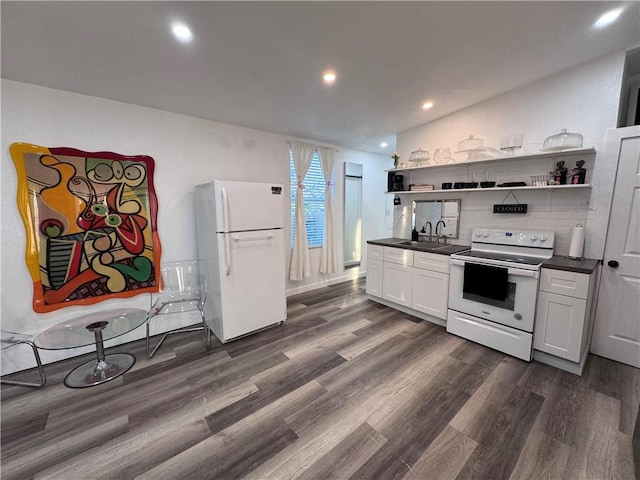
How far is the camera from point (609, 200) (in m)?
2.23

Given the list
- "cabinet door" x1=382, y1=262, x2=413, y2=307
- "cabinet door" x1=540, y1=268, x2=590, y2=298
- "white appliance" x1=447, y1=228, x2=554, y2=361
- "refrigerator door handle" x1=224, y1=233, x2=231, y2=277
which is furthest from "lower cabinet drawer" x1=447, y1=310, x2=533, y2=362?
"refrigerator door handle" x1=224, y1=233, x2=231, y2=277

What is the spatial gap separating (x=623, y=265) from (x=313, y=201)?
140 inches

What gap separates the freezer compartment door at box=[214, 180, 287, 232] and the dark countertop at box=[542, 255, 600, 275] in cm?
265

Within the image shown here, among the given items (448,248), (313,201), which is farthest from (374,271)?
(313,201)

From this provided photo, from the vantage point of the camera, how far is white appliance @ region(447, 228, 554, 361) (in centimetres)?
227

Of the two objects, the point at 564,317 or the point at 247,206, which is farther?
the point at 247,206

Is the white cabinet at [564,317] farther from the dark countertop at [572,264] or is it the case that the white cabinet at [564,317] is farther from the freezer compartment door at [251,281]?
the freezer compartment door at [251,281]

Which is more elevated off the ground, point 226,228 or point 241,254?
point 226,228

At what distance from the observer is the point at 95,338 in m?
2.05

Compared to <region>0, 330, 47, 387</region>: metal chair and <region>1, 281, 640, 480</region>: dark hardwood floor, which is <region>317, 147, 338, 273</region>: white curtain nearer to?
<region>1, 281, 640, 480</region>: dark hardwood floor

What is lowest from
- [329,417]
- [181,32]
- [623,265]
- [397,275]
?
[329,417]

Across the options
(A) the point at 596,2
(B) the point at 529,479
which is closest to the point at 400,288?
(B) the point at 529,479

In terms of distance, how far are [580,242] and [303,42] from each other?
297 centimetres

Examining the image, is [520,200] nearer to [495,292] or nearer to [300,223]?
[495,292]
